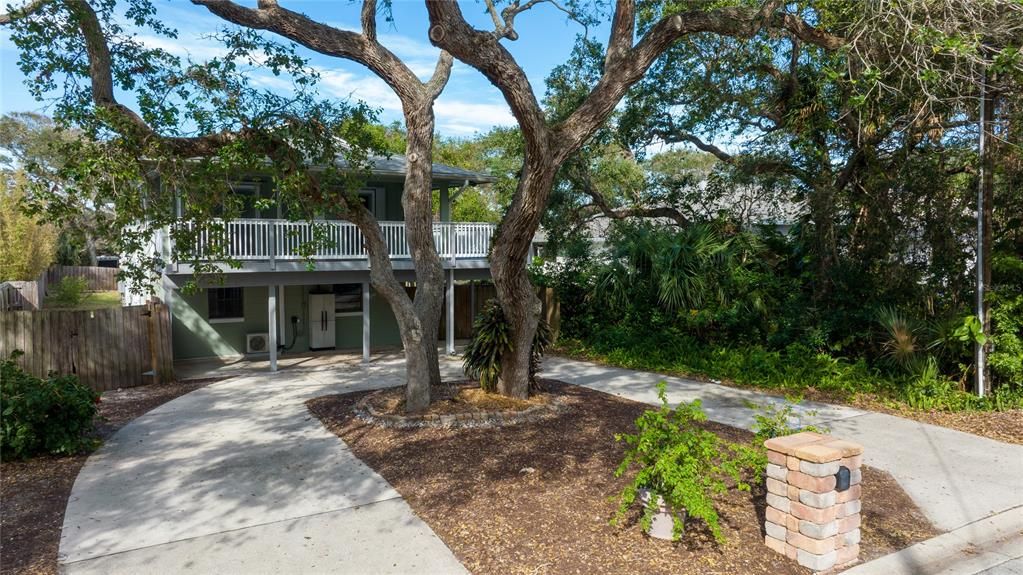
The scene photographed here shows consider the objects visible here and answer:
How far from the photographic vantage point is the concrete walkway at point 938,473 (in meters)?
4.40

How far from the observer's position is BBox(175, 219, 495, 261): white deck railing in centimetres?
1166

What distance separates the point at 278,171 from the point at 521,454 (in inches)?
159

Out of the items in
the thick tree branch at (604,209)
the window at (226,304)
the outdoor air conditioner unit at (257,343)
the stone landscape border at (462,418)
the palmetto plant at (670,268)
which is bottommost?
the stone landscape border at (462,418)

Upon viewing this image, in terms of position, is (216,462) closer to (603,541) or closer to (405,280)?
(603,541)

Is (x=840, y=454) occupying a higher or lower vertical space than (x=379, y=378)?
higher

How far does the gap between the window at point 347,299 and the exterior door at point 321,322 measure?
0.70ft

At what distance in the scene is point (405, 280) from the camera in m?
14.1

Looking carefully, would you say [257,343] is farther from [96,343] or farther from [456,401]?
[456,401]

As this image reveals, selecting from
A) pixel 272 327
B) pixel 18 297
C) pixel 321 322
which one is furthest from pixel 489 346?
pixel 18 297

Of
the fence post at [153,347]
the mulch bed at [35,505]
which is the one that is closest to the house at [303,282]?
the fence post at [153,347]

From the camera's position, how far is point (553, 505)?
5117mm

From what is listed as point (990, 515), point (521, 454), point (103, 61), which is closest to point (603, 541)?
point (521, 454)

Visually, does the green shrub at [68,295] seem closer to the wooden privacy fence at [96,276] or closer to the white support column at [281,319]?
the wooden privacy fence at [96,276]

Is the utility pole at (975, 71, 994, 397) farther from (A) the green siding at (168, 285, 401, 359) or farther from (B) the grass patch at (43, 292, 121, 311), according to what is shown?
(B) the grass patch at (43, 292, 121, 311)
